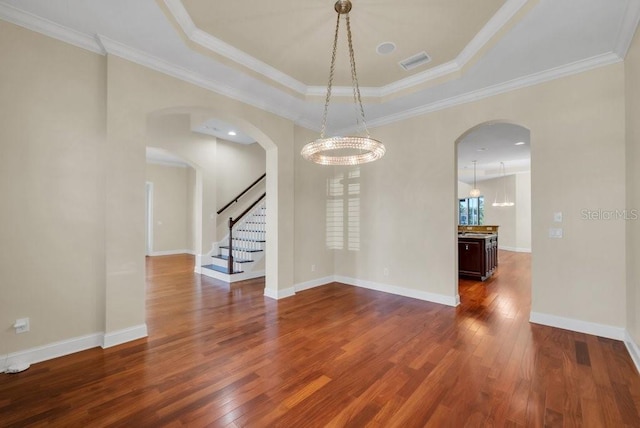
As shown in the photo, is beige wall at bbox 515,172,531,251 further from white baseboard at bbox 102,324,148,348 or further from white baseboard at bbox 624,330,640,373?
white baseboard at bbox 102,324,148,348

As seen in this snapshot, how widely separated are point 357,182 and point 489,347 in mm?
3356

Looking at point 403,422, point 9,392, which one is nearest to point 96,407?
point 9,392

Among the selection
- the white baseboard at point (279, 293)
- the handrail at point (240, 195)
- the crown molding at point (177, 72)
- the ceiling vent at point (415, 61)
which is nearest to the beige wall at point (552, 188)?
the ceiling vent at point (415, 61)

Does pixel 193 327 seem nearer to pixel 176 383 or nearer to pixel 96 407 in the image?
pixel 176 383

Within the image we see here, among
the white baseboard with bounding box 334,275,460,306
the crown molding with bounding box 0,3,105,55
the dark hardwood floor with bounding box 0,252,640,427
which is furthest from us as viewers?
the white baseboard with bounding box 334,275,460,306

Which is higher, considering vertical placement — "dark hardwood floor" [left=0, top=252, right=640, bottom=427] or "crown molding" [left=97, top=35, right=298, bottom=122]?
"crown molding" [left=97, top=35, right=298, bottom=122]

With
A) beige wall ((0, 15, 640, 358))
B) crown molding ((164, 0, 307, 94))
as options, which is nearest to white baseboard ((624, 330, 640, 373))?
beige wall ((0, 15, 640, 358))

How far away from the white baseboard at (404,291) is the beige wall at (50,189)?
3862 mm

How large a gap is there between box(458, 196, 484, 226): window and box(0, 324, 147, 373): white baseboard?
12.6 metres

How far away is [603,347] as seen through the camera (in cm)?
280

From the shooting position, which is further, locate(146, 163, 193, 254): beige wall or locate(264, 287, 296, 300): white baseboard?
locate(146, 163, 193, 254): beige wall

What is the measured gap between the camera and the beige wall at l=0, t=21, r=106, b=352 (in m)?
2.43

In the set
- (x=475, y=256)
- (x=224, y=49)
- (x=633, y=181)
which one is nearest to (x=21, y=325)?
(x=224, y=49)

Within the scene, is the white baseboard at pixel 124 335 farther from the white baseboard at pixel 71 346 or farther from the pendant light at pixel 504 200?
the pendant light at pixel 504 200
